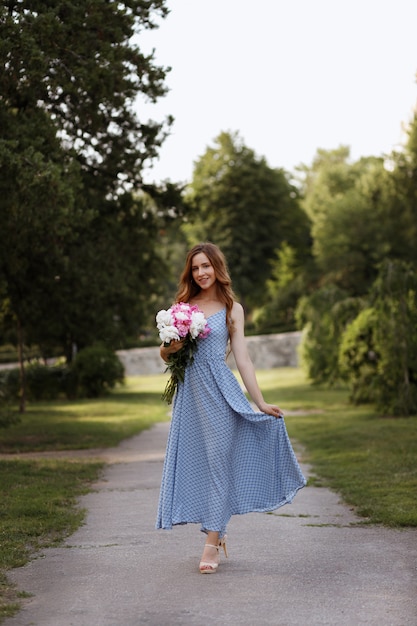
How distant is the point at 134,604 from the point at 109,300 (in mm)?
16620

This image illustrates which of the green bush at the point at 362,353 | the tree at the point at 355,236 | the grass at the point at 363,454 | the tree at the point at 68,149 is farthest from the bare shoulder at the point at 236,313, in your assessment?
the tree at the point at 355,236

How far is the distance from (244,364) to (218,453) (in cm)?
61

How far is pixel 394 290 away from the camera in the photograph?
20516 millimetres

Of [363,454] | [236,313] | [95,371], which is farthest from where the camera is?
[95,371]

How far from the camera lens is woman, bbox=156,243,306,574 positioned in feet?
21.3

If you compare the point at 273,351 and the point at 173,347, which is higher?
the point at 173,347

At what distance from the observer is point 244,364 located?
6625 millimetres

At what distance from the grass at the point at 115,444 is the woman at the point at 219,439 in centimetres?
125

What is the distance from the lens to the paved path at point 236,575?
5062 millimetres

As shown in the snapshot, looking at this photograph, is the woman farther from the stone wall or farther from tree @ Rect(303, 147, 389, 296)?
tree @ Rect(303, 147, 389, 296)

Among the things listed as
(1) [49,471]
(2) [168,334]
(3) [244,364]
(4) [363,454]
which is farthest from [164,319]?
(4) [363,454]

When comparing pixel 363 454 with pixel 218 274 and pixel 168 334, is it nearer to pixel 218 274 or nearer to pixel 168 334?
pixel 218 274

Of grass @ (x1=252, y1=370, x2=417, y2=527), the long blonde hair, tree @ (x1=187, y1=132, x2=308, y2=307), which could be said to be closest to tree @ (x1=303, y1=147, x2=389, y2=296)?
tree @ (x1=187, y1=132, x2=308, y2=307)

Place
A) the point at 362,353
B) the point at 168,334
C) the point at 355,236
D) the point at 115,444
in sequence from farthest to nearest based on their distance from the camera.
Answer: the point at 355,236, the point at 362,353, the point at 115,444, the point at 168,334
